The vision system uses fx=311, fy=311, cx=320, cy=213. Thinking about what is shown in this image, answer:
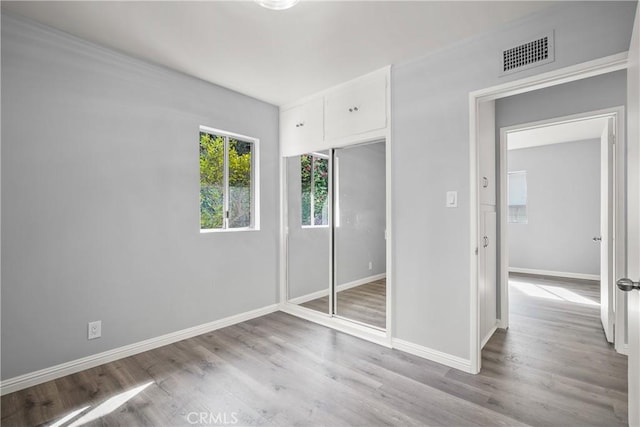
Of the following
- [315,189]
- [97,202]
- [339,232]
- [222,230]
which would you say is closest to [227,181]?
[222,230]

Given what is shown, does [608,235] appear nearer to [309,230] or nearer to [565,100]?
[565,100]

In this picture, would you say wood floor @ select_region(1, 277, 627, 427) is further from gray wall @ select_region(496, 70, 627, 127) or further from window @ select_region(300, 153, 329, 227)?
gray wall @ select_region(496, 70, 627, 127)

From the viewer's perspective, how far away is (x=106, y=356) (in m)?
2.54

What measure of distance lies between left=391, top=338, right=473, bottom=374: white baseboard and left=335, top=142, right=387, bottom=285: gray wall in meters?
0.67

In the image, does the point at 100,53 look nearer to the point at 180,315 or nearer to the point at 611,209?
the point at 180,315

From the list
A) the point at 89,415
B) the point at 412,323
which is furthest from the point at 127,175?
the point at 412,323

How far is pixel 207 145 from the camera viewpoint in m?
3.33

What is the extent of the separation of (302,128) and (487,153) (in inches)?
78.7

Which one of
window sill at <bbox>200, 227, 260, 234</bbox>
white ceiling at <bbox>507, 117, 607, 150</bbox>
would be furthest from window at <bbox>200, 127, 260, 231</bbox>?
white ceiling at <bbox>507, 117, 607, 150</bbox>

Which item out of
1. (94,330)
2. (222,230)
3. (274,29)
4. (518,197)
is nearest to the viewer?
(274,29)

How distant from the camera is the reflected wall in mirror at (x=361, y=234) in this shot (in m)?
3.07

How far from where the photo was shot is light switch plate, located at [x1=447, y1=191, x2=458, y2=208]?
2.49 meters

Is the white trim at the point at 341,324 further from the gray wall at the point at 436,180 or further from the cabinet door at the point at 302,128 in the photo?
the cabinet door at the point at 302,128

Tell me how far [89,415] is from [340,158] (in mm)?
2888
